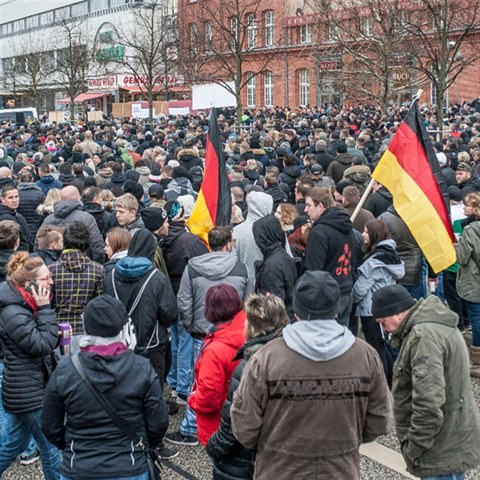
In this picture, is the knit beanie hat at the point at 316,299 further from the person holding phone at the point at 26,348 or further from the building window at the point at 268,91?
the building window at the point at 268,91

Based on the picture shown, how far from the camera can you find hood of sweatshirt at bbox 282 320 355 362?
11.0 feet

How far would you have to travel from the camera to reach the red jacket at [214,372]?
4.48 m

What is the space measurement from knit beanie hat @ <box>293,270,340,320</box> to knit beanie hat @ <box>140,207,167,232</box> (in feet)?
11.4

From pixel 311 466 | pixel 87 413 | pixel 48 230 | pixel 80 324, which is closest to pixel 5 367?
pixel 80 324

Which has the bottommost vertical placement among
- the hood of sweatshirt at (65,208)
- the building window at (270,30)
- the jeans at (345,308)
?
the jeans at (345,308)

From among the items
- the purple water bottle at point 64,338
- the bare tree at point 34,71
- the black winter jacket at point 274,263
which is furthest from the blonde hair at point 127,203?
the bare tree at point 34,71

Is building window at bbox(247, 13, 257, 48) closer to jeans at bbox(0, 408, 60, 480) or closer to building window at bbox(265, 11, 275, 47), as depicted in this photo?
building window at bbox(265, 11, 275, 47)

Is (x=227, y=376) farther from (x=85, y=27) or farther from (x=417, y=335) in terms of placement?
(x=85, y=27)

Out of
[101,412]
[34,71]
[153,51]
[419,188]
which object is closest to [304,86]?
[153,51]

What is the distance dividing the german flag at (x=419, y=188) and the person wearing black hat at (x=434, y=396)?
2373mm

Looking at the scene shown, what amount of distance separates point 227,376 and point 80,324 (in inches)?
63.5

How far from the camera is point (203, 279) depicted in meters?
6.00

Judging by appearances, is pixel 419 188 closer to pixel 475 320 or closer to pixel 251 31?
pixel 475 320

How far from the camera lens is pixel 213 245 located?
6.16 meters
